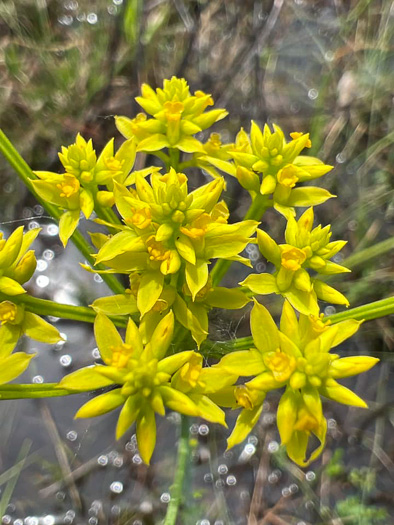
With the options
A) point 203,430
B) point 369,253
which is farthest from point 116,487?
point 369,253

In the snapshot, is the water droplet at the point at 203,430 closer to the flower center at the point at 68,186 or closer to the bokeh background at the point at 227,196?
the bokeh background at the point at 227,196

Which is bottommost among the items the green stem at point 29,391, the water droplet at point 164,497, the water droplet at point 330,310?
the water droplet at point 164,497

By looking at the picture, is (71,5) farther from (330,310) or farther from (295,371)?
(295,371)

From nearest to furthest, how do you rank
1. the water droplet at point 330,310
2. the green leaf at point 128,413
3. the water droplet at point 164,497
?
the green leaf at point 128,413, the water droplet at point 164,497, the water droplet at point 330,310

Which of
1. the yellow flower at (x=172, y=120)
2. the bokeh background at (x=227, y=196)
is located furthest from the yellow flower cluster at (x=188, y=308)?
the bokeh background at (x=227, y=196)

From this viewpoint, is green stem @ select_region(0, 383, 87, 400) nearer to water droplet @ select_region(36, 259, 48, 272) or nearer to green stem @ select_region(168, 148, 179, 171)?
green stem @ select_region(168, 148, 179, 171)
